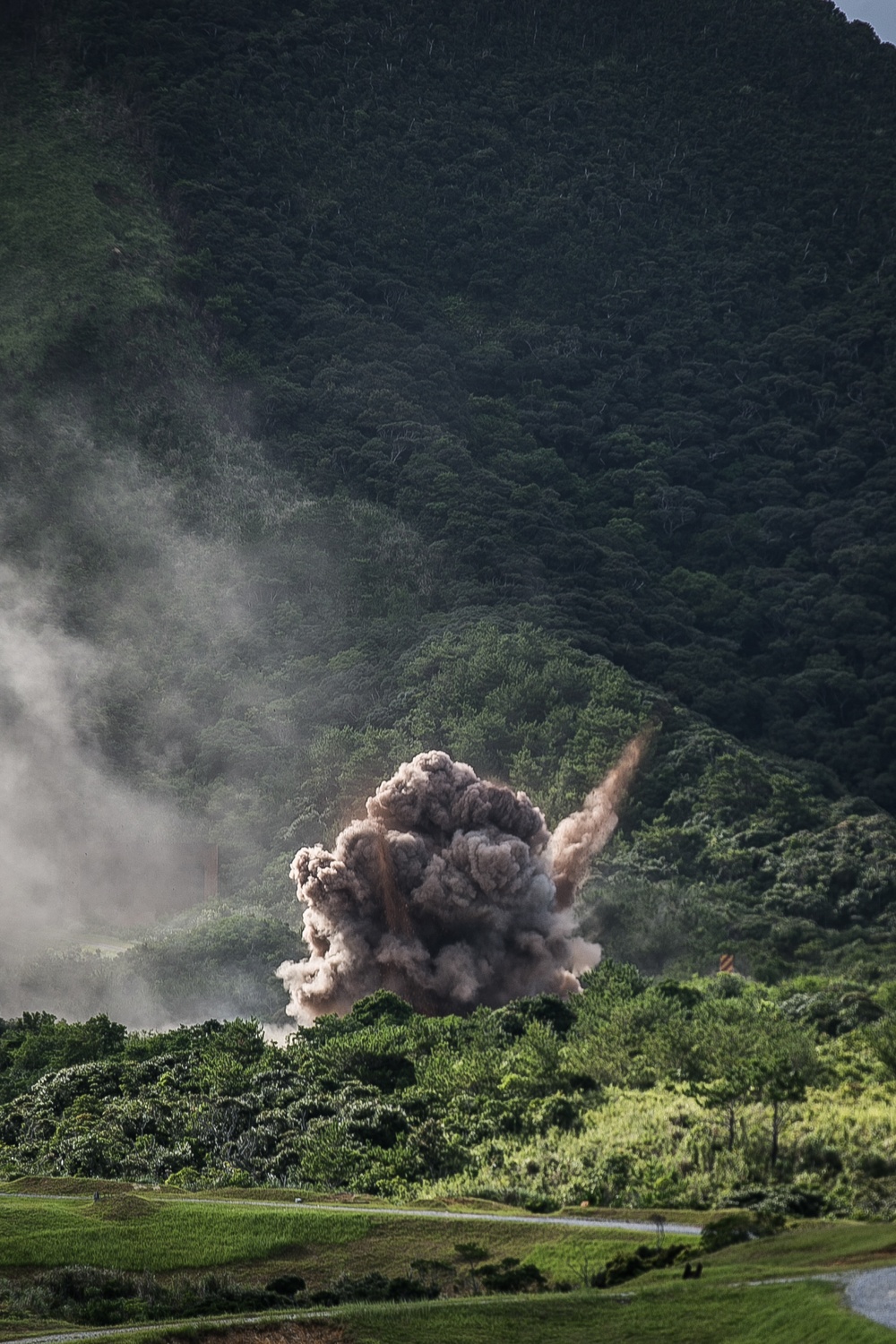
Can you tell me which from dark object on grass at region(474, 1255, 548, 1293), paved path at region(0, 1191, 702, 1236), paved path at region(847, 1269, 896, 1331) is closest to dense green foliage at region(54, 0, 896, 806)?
paved path at region(0, 1191, 702, 1236)

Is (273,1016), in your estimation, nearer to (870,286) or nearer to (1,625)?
(1,625)

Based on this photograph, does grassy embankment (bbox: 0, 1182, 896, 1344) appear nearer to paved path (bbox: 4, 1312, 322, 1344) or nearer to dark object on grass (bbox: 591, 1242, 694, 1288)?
paved path (bbox: 4, 1312, 322, 1344)

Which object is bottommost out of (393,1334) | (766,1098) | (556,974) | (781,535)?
(393,1334)

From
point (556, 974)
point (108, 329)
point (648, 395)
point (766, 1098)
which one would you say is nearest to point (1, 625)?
point (108, 329)

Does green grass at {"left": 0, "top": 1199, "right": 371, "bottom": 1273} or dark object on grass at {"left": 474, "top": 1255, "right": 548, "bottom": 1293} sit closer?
dark object on grass at {"left": 474, "top": 1255, "right": 548, "bottom": 1293}

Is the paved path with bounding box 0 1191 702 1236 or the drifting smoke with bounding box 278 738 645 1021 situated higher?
the drifting smoke with bounding box 278 738 645 1021

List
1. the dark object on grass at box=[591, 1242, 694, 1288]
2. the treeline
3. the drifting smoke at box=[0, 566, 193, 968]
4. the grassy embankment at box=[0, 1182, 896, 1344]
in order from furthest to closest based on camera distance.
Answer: the drifting smoke at box=[0, 566, 193, 968]
the treeline
the dark object on grass at box=[591, 1242, 694, 1288]
the grassy embankment at box=[0, 1182, 896, 1344]
